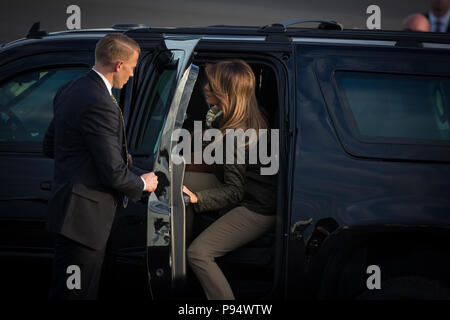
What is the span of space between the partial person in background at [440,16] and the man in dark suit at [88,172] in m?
3.10

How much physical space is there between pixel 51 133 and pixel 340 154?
142cm

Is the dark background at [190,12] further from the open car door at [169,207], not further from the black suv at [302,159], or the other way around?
the open car door at [169,207]

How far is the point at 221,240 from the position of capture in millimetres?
2518

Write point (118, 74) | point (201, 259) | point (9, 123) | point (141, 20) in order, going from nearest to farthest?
point (118, 74)
point (201, 259)
point (9, 123)
point (141, 20)

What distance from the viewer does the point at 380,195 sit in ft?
7.18

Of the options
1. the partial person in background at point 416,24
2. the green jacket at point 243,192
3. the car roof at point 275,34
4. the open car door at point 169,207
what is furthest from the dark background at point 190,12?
the open car door at point 169,207

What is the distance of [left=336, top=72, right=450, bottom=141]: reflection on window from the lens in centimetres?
230

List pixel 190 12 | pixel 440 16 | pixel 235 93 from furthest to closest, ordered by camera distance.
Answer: pixel 190 12
pixel 440 16
pixel 235 93

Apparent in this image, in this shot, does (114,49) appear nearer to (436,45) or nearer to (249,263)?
(249,263)

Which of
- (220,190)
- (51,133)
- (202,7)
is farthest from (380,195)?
(202,7)

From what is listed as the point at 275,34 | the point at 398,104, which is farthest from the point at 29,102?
the point at 398,104

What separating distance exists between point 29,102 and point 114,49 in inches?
33.6

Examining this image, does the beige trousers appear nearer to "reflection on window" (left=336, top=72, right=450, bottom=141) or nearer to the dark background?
"reflection on window" (left=336, top=72, right=450, bottom=141)

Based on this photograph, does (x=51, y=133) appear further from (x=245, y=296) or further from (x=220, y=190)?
(x=245, y=296)
